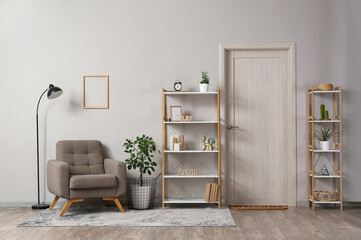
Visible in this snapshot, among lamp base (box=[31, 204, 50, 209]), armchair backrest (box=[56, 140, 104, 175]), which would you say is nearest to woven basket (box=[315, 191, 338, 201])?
armchair backrest (box=[56, 140, 104, 175])

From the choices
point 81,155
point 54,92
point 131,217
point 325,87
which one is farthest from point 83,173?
point 325,87

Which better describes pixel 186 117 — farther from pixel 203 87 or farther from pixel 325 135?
pixel 325 135

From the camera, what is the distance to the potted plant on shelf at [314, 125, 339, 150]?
15.4 ft

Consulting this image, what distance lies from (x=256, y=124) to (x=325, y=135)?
0.82m

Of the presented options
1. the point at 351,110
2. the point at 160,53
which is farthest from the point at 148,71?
the point at 351,110

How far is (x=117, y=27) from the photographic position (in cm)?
498

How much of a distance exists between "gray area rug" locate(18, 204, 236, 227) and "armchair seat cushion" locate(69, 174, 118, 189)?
1.10 feet

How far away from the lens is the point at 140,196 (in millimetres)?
4617

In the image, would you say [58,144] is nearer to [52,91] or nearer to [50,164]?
[50,164]

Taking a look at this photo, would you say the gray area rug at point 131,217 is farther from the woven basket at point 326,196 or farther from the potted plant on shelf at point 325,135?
the potted plant on shelf at point 325,135

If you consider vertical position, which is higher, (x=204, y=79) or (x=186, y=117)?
(x=204, y=79)

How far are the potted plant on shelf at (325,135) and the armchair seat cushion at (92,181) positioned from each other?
2.45 metres

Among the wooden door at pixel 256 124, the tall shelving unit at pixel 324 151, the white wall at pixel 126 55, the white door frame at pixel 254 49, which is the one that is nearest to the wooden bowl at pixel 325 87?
the tall shelving unit at pixel 324 151

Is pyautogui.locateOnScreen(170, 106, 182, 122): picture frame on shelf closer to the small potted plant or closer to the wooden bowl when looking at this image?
the small potted plant
